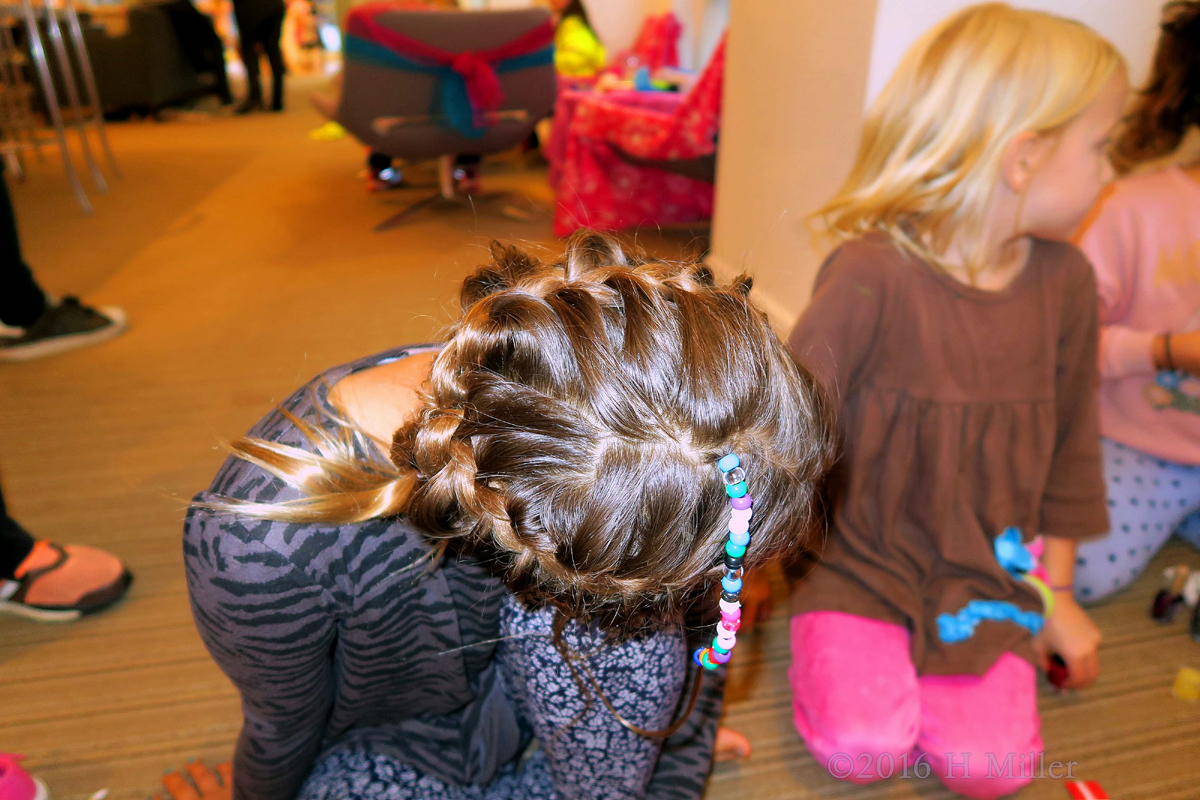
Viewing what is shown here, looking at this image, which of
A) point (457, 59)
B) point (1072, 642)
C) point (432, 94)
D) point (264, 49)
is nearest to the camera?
point (1072, 642)

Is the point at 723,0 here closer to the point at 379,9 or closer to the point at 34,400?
the point at 379,9

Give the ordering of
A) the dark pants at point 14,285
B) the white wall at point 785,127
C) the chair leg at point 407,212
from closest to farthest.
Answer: the white wall at point 785,127 → the dark pants at point 14,285 → the chair leg at point 407,212

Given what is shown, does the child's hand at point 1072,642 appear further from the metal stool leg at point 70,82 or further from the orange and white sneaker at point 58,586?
the metal stool leg at point 70,82

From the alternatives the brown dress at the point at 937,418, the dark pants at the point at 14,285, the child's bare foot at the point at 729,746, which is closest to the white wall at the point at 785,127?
the brown dress at the point at 937,418

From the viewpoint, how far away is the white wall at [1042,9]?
4.69 feet

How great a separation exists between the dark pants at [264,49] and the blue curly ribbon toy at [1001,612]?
6.08 metres

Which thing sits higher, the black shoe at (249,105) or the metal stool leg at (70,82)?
the metal stool leg at (70,82)

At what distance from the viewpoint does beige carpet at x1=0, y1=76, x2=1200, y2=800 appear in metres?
1.01

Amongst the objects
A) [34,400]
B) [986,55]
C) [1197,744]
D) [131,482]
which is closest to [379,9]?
[34,400]

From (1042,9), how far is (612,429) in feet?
4.80

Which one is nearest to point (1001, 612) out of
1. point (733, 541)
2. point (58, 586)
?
point (733, 541)

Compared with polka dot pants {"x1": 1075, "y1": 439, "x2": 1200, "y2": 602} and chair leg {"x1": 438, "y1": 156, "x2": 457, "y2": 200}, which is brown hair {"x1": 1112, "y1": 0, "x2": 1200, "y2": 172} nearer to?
polka dot pants {"x1": 1075, "y1": 439, "x2": 1200, "y2": 602}

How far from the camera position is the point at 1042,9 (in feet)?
4.73

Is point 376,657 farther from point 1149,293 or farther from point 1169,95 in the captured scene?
point 1169,95
